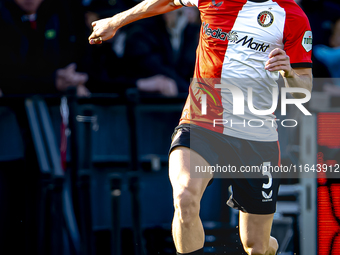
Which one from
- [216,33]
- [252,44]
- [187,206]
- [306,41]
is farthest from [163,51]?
[187,206]

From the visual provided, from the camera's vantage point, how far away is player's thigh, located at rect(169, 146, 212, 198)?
291 cm

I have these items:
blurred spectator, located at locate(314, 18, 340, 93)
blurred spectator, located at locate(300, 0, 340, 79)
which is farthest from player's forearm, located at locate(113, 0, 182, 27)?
blurred spectator, located at locate(300, 0, 340, 79)

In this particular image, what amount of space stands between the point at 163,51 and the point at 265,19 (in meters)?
1.81

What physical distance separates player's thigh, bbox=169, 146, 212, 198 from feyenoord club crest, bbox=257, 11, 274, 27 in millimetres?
1043

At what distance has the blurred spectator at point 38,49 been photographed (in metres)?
4.64

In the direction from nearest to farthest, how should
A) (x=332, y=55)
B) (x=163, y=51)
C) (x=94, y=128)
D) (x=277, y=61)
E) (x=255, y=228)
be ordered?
(x=277, y=61) < (x=255, y=228) < (x=94, y=128) < (x=163, y=51) < (x=332, y=55)

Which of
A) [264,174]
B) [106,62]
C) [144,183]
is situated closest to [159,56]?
[106,62]

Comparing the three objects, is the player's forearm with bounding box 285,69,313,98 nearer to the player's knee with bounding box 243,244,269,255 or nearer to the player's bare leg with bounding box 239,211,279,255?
the player's bare leg with bounding box 239,211,279,255

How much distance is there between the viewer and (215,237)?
4.71 metres

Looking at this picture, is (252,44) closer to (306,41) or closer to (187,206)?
(306,41)

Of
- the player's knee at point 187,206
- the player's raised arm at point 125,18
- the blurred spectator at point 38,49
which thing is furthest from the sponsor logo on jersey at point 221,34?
the blurred spectator at point 38,49

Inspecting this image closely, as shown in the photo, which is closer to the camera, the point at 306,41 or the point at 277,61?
the point at 277,61

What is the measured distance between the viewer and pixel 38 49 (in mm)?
4691

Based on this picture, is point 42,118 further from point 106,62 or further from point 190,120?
point 190,120
